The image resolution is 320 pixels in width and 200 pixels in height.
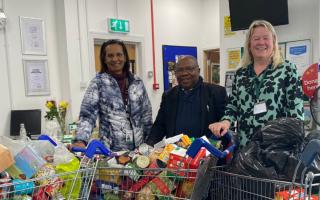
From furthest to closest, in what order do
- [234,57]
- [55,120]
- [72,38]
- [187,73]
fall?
[72,38] < [55,120] < [234,57] < [187,73]

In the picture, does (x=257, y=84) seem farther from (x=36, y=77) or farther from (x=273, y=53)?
(x=36, y=77)

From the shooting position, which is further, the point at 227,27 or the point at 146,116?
the point at 227,27

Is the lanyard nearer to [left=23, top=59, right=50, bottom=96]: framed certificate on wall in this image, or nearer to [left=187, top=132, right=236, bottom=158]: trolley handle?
[left=187, top=132, right=236, bottom=158]: trolley handle

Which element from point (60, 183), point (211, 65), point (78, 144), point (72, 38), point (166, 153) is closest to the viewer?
point (60, 183)

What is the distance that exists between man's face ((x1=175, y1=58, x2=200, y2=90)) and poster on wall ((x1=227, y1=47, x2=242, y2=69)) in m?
1.96

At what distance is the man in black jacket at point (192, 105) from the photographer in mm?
1851

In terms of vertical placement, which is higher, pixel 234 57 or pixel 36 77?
pixel 234 57

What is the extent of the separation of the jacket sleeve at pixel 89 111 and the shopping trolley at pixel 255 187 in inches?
27.9

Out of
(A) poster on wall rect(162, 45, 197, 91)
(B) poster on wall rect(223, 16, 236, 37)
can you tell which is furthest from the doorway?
(B) poster on wall rect(223, 16, 236, 37)

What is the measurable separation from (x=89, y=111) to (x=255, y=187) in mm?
949

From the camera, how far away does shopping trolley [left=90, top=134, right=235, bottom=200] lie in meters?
1.20

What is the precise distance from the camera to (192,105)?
1.88m

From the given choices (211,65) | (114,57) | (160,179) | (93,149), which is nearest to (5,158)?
(93,149)

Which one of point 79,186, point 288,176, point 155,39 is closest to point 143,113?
point 79,186
